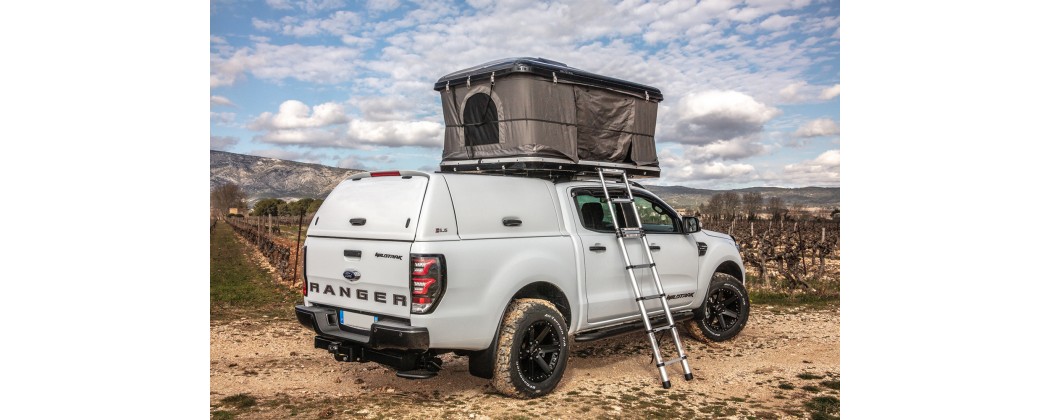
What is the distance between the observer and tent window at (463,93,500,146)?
690 cm

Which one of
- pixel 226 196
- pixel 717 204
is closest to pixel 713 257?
pixel 717 204

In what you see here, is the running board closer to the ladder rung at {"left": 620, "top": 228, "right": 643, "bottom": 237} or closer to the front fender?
the ladder rung at {"left": 620, "top": 228, "right": 643, "bottom": 237}

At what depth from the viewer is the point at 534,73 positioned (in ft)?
21.6

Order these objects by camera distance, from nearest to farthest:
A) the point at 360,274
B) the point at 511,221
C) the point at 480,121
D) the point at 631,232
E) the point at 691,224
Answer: the point at 360,274, the point at 511,221, the point at 631,232, the point at 480,121, the point at 691,224

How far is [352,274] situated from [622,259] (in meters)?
2.67

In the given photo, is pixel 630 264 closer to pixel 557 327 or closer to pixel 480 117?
pixel 557 327

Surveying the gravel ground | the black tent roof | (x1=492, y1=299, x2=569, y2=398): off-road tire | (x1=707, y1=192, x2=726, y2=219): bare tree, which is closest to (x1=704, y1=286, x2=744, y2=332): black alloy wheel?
the gravel ground

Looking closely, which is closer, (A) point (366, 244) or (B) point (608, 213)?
(A) point (366, 244)

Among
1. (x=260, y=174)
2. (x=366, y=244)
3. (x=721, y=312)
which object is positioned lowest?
(x=721, y=312)

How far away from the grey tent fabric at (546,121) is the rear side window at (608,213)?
44 cm

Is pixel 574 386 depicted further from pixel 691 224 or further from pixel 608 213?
pixel 691 224

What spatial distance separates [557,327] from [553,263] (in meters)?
0.56

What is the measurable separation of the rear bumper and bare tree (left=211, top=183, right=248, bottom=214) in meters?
91.0

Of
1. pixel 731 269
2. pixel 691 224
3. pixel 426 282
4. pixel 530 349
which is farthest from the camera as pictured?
pixel 731 269
